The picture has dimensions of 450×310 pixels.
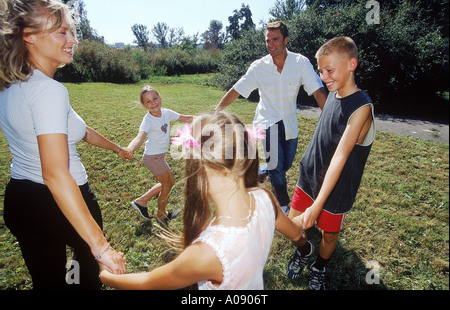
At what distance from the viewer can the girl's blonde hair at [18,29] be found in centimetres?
128

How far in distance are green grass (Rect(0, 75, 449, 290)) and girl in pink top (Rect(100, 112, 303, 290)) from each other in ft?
1.34

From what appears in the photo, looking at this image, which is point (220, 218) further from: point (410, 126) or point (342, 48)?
point (410, 126)

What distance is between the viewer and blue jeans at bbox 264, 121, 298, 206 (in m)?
3.39

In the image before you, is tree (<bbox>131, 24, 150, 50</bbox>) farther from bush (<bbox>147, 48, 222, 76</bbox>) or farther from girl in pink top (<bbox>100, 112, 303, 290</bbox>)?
girl in pink top (<bbox>100, 112, 303, 290</bbox>)

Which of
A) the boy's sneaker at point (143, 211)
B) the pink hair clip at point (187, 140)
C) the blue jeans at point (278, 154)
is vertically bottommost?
the boy's sneaker at point (143, 211)

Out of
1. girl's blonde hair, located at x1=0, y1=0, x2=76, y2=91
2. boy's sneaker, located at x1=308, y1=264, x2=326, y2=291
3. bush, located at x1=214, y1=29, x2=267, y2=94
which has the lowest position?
boy's sneaker, located at x1=308, y1=264, x2=326, y2=291

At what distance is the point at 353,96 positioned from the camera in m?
2.05

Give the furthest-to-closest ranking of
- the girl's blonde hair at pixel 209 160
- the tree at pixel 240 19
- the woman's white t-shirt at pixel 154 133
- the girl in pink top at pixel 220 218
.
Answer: the tree at pixel 240 19, the woman's white t-shirt at pixel 154 133, the girl's blonde hair at pixel 209 160, the girl in pink top at pixel 220 218

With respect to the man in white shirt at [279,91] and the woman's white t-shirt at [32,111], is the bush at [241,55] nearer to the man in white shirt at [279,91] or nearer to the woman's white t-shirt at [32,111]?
the man in white shirt at [279,91]

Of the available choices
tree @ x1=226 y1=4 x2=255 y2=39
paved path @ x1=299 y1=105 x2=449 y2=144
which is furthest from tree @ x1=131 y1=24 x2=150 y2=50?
paved path @ x1=299 y1=105 x2=449 y2=144

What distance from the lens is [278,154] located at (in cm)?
340

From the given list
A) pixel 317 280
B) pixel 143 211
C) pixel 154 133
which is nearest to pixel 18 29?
pixel 154 133

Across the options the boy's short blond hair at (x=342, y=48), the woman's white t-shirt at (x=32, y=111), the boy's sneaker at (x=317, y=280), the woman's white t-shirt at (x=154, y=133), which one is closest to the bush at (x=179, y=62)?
the woman's white t-shirt at (x=154, y=133)

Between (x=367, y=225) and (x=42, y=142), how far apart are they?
3.86 m
